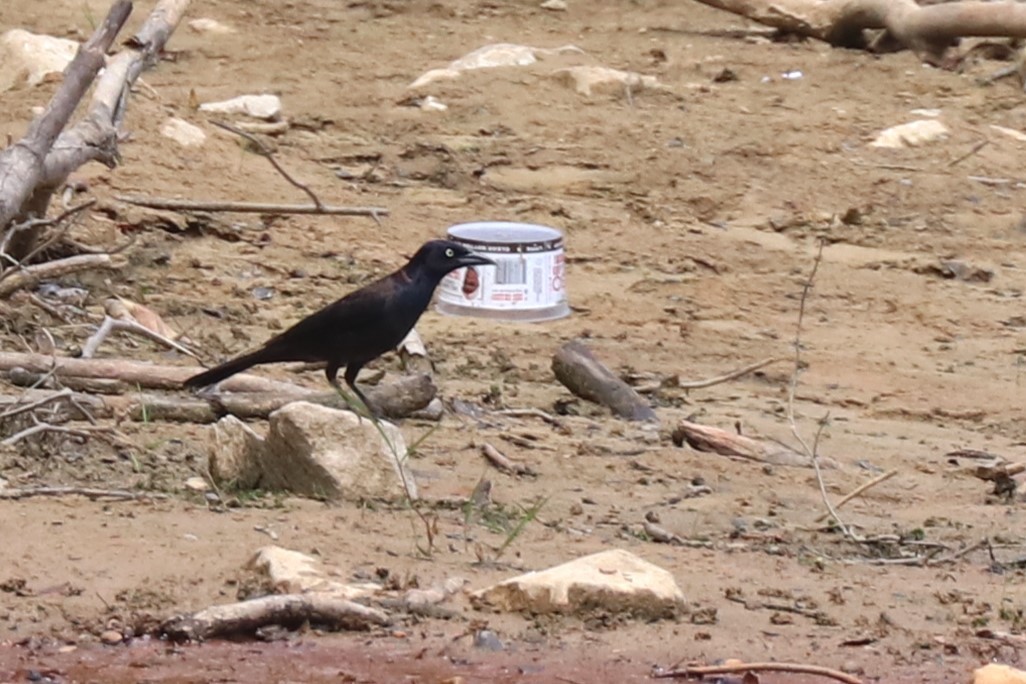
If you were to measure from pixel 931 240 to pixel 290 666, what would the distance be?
17.2 feet

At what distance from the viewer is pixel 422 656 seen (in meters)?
3.58

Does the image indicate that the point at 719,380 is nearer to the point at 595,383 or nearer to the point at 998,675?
the point at 595,383

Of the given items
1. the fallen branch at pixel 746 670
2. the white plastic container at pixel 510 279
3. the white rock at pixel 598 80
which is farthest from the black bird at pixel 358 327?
the white rock at pixel 598 80

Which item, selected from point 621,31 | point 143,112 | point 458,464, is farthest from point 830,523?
point 621,31

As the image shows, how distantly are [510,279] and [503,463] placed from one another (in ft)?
5.83

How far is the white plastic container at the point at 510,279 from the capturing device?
6629 mm

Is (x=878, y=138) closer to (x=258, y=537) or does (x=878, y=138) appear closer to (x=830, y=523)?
(x=830, y=523)

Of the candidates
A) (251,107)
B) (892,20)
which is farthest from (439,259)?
(892,20)

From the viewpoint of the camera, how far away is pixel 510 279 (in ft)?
21.8

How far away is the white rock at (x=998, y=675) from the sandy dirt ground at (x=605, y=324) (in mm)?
151

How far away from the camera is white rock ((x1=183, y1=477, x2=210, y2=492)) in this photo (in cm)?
445

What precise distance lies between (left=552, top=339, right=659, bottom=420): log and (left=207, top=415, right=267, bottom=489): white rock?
55.5 inches

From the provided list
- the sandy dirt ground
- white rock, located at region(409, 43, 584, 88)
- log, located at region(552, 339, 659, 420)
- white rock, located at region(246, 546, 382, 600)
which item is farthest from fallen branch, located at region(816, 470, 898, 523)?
white rock, located at region(409, 43, 584, 88)

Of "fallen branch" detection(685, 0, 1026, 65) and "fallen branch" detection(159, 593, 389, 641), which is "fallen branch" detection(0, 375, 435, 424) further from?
"fallen branch" detection(685, 0, 1026, 65)
